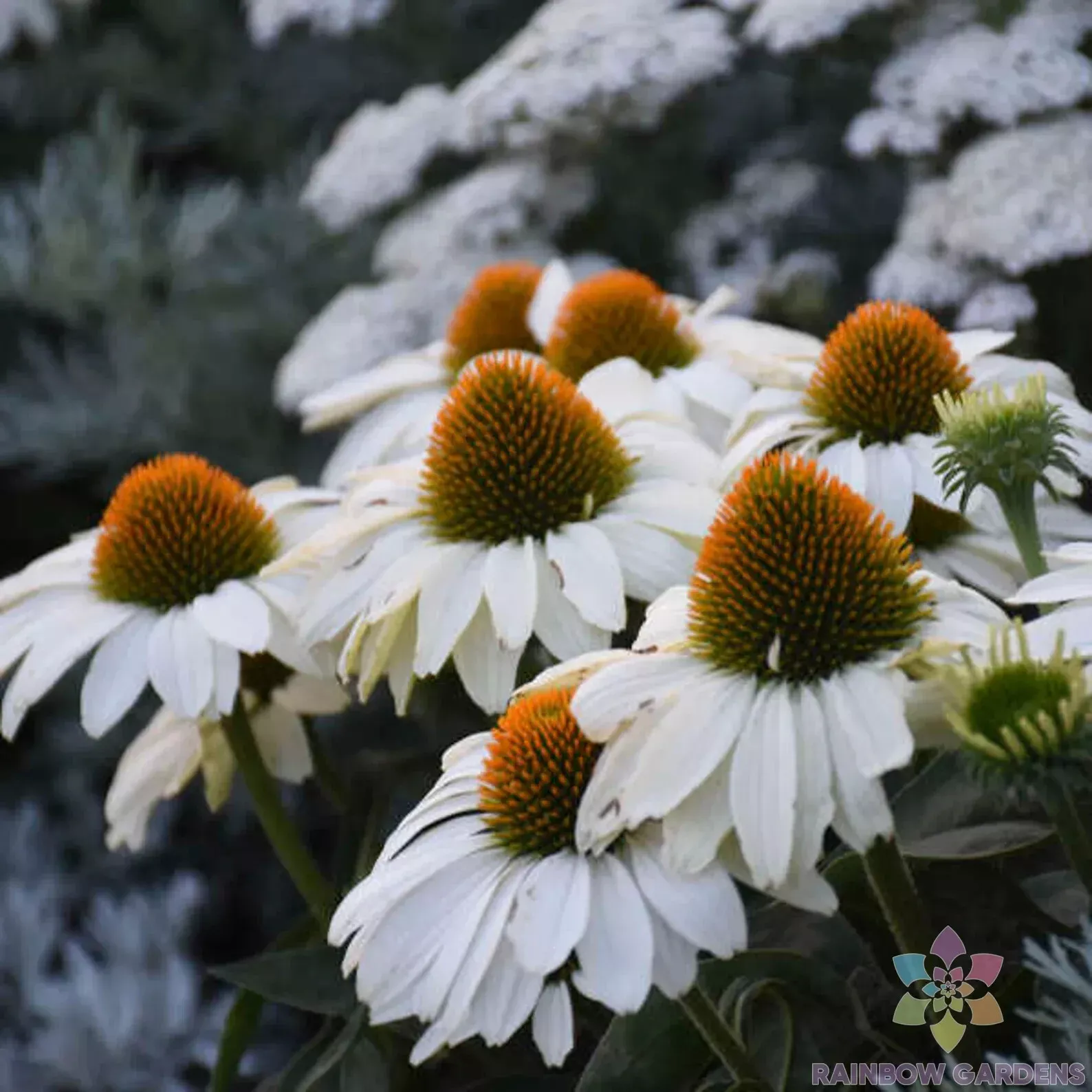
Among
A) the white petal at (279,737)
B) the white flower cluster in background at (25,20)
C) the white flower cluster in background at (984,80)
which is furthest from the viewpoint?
the white flower cluster in background at (25,20)

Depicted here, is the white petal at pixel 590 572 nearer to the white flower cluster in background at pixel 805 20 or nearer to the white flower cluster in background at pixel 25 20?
the white flower cluster in background at pixel 805 20

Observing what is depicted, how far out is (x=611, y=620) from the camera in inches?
25.0

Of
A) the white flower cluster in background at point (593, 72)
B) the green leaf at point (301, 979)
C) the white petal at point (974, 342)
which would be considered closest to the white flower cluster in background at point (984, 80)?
the white flower cluster in background at point (593, 72)

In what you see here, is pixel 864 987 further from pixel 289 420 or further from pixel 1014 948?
pixel 289 420

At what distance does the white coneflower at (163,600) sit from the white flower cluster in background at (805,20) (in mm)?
643

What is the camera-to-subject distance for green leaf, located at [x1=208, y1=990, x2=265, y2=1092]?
0.77 meters

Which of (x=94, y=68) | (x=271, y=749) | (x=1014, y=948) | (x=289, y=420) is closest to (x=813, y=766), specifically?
(x=1014, y=948)

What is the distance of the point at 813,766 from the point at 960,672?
0.05 m

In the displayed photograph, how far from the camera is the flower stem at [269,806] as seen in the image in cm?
75

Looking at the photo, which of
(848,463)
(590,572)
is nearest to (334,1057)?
(590,572)

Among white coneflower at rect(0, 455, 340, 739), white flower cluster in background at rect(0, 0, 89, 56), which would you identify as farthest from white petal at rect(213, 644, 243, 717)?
white flower cluster in background at rect(0, 0, 89, 56)

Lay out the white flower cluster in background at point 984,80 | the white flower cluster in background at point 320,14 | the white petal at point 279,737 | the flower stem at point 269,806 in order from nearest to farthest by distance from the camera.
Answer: the flower stem at point 269,806 < the white petal at point 279,737 < the white flower cluster in background at point 984,80 < the white flower cluster in background at point 320,14

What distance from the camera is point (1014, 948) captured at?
1.93 ft

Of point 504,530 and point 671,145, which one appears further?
point 671,145
